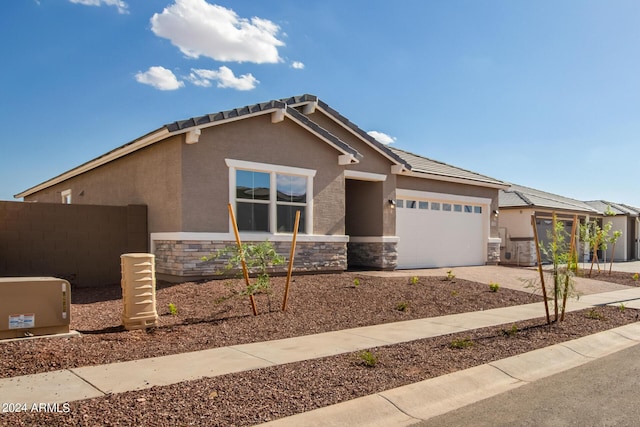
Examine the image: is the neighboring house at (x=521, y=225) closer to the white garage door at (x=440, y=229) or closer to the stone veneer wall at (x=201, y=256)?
the white garage door at (x=440, y=229)

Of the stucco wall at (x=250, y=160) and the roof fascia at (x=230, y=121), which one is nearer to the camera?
the roof fascia at (x=230, y=121)

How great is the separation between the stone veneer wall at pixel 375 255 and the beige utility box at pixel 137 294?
33.6 ft

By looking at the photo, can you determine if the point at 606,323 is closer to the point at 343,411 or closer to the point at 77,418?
the point at 343,411

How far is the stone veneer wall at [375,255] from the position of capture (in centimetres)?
1744

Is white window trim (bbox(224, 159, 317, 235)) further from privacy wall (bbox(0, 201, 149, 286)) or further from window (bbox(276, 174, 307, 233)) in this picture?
privacy wall (bbox(0, 201, 149, 286))

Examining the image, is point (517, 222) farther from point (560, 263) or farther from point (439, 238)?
point (560, 263)

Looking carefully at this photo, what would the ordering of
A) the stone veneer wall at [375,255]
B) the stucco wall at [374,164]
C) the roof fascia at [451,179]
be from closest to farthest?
the stucco wall at [374,164] → the stone veneer wall at [375,255] → the roof fascia at [451,179]

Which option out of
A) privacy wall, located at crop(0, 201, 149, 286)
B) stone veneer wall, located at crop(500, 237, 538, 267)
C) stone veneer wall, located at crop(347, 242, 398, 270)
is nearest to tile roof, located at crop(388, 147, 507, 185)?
stone veneer wall, located at crop(347, 242, 398, 270)

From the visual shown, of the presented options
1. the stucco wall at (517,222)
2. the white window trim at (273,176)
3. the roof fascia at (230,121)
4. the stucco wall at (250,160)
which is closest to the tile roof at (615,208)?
the stucco wall at (517,222)

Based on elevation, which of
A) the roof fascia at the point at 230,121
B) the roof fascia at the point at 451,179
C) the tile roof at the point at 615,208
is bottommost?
the tile roof at the point at 615,208

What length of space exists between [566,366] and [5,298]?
7.90 metres

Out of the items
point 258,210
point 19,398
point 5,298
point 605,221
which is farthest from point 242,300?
point 605,221

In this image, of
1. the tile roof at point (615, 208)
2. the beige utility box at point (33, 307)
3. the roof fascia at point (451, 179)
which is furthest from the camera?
the tile roof at point (615, 208)

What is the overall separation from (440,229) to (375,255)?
145 inches
